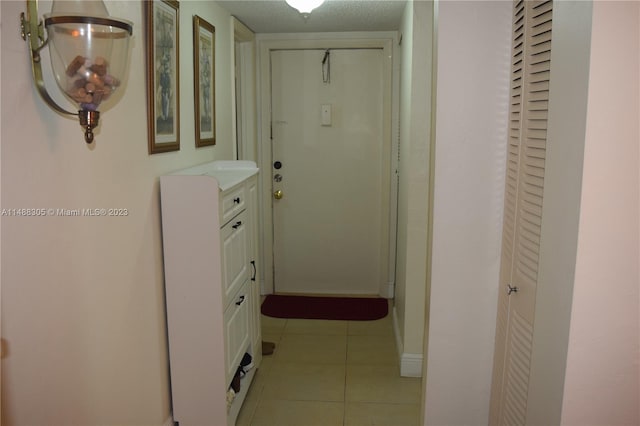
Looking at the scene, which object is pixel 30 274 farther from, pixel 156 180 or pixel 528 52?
pixel 528 52

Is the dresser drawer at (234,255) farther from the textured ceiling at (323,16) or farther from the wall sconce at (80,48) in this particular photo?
the textured ceiling at (323,16)

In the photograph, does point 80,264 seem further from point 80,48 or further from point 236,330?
point 236,330

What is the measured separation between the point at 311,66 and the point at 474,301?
2.87m

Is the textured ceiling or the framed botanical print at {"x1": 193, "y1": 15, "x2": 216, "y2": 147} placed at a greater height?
the textured ceiling

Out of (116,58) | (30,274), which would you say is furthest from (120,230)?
(116,58)

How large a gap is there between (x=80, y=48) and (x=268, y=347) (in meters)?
2.54

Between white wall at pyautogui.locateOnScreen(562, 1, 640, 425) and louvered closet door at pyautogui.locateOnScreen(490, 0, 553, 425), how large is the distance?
12.2 inches

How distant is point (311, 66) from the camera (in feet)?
13.9

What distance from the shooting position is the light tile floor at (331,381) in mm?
2684

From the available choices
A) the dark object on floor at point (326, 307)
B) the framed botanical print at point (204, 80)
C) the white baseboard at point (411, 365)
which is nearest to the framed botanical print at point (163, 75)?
the framed botanical print at point (204, 80)

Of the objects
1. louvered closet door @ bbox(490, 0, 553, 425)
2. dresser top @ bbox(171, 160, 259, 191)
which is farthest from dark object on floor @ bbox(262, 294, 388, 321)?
louvered closet door @ bbox(490, 0, 553, 425)

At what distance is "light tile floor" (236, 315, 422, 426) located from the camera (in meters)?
2.68

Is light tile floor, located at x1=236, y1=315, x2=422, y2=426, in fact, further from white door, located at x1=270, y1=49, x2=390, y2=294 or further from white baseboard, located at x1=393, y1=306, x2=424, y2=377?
white door, located at x1=270, y1=49, x2=390, y2=294

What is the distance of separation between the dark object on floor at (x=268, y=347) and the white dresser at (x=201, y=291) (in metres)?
0.85
